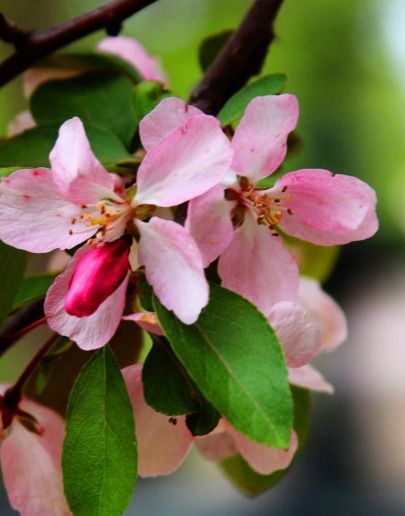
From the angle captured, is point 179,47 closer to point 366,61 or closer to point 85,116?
point 366,61

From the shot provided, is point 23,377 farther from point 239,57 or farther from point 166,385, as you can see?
point 239,57

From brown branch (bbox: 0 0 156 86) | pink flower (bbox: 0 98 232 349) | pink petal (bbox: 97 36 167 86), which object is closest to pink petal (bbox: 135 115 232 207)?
pink flower (bbox: 0 98 232 349)

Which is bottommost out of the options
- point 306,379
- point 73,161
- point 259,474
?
point 259,474

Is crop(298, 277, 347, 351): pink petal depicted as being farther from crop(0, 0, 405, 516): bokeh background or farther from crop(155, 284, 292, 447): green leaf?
crop(0, 0, 405, 516): bokeh background

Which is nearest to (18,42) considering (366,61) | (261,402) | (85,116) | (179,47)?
(85,116)

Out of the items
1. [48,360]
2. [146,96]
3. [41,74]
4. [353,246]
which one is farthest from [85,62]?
[353,246]

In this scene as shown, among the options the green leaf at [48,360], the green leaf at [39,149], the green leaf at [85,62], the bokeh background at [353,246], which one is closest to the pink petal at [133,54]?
the green leaf at [85,62]

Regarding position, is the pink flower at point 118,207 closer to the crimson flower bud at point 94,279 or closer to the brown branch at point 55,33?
the crimson flower bud at point 94,279
